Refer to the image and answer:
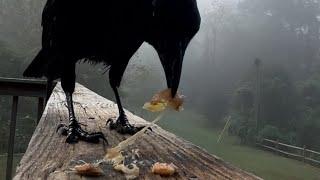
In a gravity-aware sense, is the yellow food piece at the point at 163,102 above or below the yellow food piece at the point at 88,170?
above

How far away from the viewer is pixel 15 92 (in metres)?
2.63

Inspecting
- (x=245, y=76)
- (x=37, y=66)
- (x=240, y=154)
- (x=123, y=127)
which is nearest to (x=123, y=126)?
(x=123, y=127)

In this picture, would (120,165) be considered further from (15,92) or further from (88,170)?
(15,92)

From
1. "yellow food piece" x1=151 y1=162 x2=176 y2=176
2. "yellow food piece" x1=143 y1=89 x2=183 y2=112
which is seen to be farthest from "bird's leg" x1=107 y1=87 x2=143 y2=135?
"yellow food piece" x1=151 y1=162 x2=176 y2=176

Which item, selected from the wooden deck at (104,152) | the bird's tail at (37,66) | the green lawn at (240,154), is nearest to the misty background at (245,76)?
the green lawn at (240,154)

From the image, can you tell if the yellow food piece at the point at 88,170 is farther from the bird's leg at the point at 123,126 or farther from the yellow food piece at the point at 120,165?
the bird's leg at the point at 123,126

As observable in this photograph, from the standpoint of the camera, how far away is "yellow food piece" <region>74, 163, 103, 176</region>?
1104mm

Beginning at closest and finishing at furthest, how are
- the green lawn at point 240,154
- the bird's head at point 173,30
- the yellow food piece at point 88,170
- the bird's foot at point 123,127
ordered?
the yellow food piece at point 88,170 → the bird's head at point 173,30 → the bird's foot at point 123,127 → the green lawn at point 240,154

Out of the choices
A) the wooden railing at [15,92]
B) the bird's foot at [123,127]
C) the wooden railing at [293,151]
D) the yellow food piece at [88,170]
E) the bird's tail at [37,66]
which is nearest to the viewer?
the yellow food piece at [88,170]

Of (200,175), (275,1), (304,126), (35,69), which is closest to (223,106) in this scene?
(304,126)

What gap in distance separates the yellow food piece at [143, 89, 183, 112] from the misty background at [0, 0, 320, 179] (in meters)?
17.0

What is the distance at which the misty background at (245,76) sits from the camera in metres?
19.2

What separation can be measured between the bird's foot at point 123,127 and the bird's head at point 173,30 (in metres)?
0.37

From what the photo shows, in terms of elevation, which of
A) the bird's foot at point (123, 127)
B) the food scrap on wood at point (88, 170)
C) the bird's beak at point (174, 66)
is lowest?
the food scrap on wood at point (88, 170)
